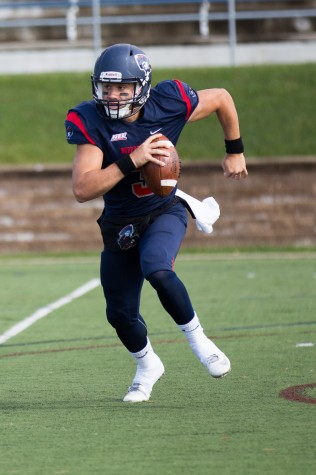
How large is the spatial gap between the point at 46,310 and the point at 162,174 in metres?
5.13

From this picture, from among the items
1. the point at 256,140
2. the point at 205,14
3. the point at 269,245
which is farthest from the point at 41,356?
the point at 205,14

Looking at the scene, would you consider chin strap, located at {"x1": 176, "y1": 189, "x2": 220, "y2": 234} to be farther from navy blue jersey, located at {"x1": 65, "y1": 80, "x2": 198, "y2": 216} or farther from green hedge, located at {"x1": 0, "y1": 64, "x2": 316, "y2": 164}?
green hedge, located at {"x1": 0, "y1": 64, "x2": 316, "y2": 164}

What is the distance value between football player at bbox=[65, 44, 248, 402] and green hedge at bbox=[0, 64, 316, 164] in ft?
38.0

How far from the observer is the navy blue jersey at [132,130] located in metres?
6.37

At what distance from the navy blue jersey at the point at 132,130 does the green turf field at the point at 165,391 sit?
1.09 metres

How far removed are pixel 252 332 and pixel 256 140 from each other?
380 inches

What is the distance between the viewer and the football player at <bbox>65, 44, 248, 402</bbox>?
6.26m

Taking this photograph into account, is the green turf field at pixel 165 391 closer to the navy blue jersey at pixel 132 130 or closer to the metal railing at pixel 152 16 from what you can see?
the navy blue jersey at pixel 132 130

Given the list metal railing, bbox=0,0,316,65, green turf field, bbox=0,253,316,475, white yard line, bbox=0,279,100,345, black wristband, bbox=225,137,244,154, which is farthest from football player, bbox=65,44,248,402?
metal railing, bbox=0,0,316,65

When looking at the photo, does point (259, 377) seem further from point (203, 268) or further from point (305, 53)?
point (305, 53)

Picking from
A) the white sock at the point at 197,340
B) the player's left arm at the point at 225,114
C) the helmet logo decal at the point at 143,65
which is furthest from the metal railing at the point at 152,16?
the white sock at the point at 197,340

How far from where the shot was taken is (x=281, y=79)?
2022 centimetres

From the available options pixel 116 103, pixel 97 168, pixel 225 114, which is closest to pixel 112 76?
pixel 116 103

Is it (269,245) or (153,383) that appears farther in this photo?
(269,245)
